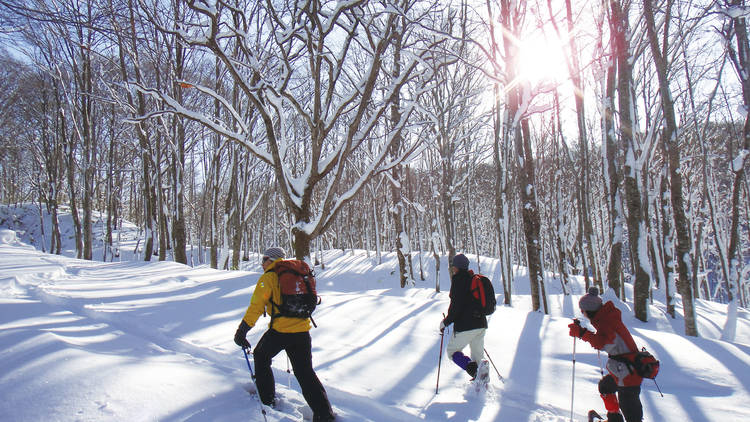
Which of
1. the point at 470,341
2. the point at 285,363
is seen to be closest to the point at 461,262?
the point at 470,341

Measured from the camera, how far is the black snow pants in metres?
3.28

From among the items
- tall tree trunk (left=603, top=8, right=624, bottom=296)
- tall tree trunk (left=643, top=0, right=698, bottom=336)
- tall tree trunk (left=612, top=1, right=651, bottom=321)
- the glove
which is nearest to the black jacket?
the glove

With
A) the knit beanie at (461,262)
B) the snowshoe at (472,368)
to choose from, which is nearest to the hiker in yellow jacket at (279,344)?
the snowshoe at (472,368)

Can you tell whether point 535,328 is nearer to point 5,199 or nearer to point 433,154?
point 433,154

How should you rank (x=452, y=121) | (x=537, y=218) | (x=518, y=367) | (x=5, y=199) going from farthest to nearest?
1. (x=5, y=199)
2. (x=452, y=121)
3. (x=537, y=218)
4. (x=518, y=367)

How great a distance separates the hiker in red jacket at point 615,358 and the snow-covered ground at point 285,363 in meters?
0.60

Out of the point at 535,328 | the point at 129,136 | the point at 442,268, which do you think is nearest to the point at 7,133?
the point at 129,136

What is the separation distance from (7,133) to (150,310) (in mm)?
26526

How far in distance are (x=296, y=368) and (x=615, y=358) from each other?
2881 mm

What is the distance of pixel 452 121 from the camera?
15.3 m

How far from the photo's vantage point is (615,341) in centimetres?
345

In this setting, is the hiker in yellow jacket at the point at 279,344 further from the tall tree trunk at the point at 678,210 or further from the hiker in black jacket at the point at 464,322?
the tall tree trunk at the point at 678,210

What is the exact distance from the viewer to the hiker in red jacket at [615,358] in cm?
A: 337

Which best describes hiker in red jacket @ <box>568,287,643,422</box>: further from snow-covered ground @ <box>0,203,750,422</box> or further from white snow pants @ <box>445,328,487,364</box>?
white snow pants @ <box>445,328,487,364</box>
